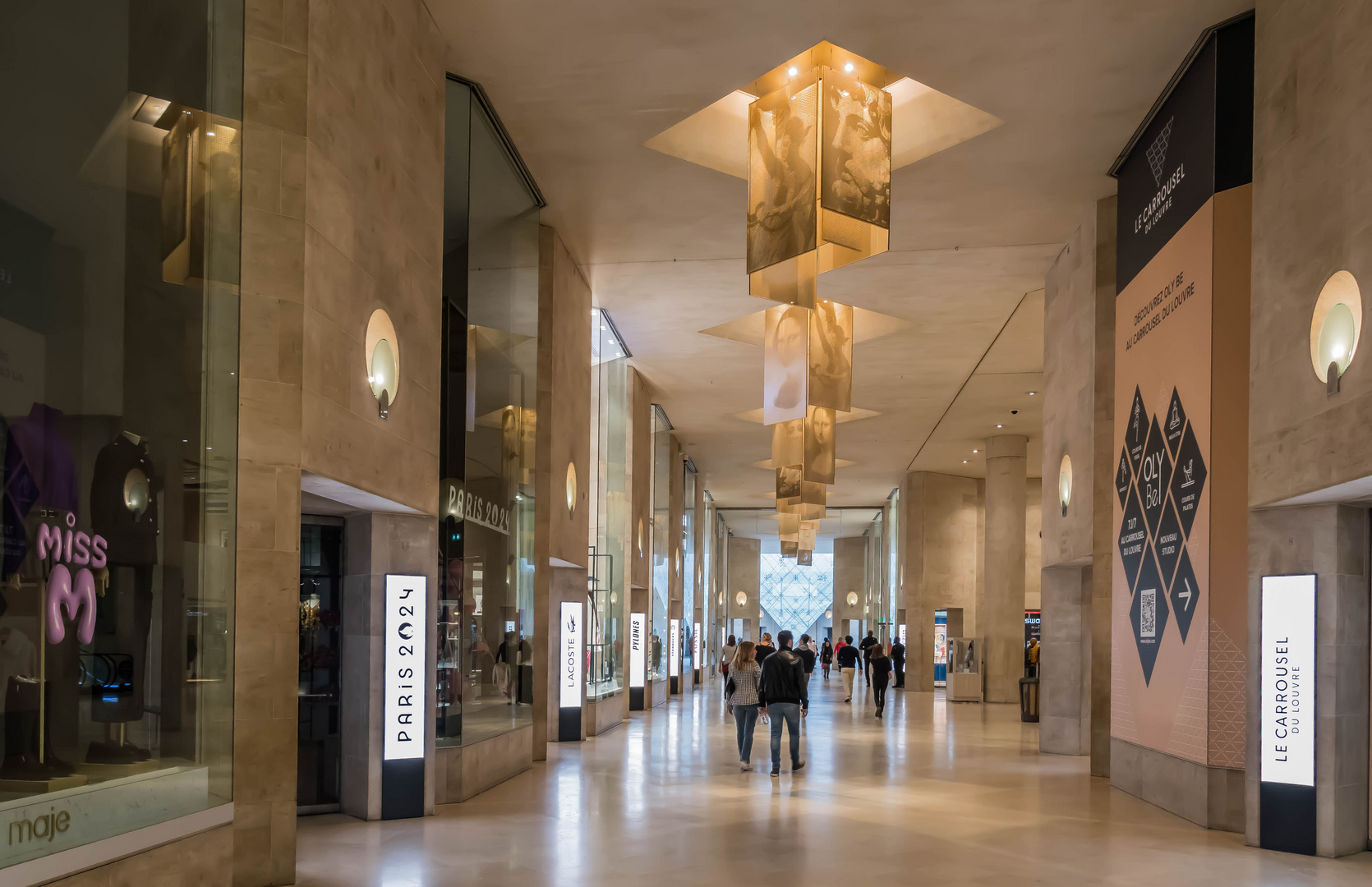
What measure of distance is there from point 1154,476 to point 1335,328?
377 centimetres

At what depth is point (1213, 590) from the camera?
9.79m

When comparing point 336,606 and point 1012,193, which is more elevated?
point 1012,193

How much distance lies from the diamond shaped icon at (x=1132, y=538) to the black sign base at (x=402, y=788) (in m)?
7.31

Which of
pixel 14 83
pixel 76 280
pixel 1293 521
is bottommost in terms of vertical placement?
pixel 1293 521

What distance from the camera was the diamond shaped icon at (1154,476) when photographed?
36.3 feet

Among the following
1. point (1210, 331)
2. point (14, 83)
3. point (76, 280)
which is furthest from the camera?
point (1210, 331)

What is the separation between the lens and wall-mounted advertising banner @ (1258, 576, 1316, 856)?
8477 millimetres

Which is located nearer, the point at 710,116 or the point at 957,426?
the point at 710,116

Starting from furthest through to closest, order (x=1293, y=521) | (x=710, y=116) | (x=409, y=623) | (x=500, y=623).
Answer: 1. (x=710, y=116)
2. (x=500, y=623)
3. (x=409, y=623)
4. (x=1293, y=521)

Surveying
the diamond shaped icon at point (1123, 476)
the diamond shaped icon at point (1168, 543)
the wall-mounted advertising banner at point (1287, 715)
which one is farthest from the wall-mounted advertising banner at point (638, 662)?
the wall-mounted advertising banner at point (1287, 715)

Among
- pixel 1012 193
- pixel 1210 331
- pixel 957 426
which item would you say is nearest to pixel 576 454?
pixel 1012 193

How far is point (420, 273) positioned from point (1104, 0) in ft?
20.1

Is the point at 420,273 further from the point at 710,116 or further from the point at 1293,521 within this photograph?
the point at 1293,521

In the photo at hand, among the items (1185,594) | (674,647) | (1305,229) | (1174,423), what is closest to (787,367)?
(1174,423)
